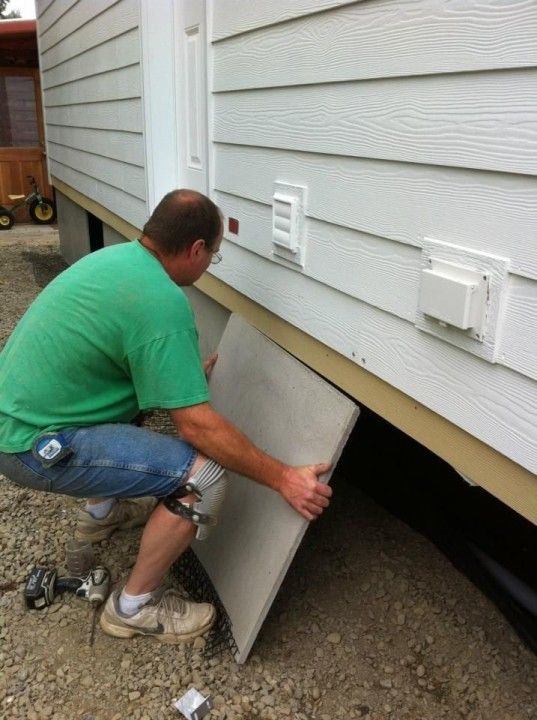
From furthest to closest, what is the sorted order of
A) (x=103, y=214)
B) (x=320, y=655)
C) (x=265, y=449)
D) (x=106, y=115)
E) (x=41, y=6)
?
1. (x=41, y=6)
2. (x=103, y=214)
3. (x=106, y=115)
4. (x=265, y=449)
5. (x=320, y=655)

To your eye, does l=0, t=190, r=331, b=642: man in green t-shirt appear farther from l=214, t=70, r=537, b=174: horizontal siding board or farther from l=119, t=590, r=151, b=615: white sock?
l=214, t=70, r=537, b=174: horizontal siding board

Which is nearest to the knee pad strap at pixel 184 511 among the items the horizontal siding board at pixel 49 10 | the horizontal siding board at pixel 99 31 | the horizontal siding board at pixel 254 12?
the horizontal siding board at pixel 254 12

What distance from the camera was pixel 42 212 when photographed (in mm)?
11805

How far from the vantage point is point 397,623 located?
2.23 meters

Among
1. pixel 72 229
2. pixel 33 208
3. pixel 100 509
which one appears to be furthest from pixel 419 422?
pixel 33 208

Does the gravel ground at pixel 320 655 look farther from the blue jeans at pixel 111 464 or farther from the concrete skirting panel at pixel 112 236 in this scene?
the concrete skirting panel at pixel 112 236

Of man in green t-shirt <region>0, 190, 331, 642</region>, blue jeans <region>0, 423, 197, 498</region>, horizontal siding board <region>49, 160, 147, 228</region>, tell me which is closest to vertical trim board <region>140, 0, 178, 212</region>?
horizontal siding board <region>49, 160, 147, 228</region>

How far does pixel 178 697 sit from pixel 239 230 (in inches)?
70.3

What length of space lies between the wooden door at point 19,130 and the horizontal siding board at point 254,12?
999cm

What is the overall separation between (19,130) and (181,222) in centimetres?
1176

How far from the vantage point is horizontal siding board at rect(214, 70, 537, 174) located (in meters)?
1.33

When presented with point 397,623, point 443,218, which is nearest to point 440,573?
point 397,623

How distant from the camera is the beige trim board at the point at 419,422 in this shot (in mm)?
1483

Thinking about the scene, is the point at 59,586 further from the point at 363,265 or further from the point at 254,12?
the point at 254,12
